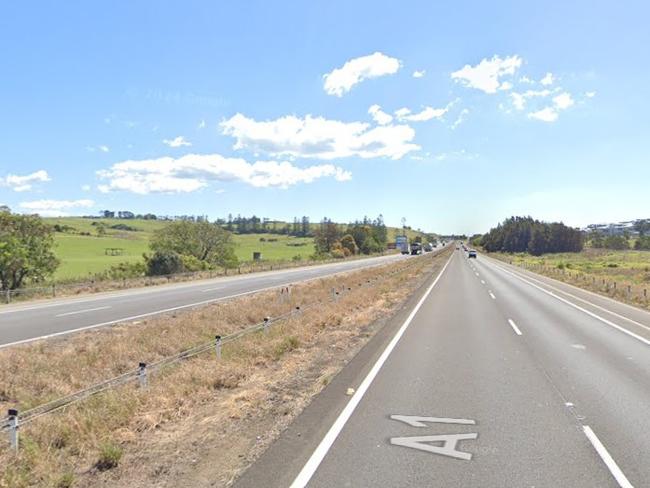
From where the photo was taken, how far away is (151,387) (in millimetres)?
8250

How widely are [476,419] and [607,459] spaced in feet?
5.60

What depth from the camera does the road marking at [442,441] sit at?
551 centimetres

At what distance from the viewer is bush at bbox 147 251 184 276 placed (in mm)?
44406

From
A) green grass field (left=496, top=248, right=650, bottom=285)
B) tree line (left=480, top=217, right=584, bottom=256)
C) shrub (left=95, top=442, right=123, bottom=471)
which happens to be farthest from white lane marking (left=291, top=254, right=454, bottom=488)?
tree line (left=480, top=217, right=584, bottom=256)

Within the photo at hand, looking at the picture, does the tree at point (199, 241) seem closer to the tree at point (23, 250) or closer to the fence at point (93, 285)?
the fence at point (93, 285)

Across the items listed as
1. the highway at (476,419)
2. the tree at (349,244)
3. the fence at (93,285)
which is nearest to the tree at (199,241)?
the fence at (93,285)

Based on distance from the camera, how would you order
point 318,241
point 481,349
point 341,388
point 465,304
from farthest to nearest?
1. point 318,241
2. point 465,304
3. point 481,349
4. point 341,388

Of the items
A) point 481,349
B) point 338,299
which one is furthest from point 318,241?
point 481,349

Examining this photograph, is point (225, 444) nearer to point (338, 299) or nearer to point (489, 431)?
point (489, 431)

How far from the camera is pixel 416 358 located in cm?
1074

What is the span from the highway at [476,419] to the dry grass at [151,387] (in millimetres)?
722

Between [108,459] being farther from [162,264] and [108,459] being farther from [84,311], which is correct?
[162,264]

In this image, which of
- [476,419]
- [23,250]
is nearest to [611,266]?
[23,250]

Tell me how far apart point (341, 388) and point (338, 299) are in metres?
14.0
